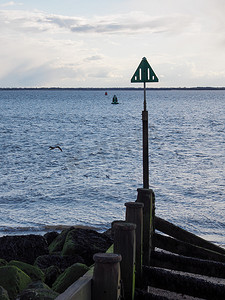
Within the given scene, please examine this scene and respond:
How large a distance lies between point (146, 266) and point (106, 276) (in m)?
1.88

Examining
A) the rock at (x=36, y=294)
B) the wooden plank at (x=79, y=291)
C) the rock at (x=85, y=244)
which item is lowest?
the rock at (x=85, y=244)

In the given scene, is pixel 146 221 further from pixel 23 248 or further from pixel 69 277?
pixel 23 248

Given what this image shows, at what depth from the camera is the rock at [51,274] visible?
252 inches

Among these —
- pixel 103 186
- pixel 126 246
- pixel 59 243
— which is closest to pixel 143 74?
pixel 59 243

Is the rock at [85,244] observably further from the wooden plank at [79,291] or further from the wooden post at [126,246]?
the wooden plank at [79,291]

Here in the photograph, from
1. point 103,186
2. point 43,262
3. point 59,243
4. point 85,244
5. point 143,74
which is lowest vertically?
point 103,186

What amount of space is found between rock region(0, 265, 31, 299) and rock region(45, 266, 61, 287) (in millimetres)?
698

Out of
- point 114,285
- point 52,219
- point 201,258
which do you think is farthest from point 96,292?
point 52,219

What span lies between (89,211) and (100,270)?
39.7ft

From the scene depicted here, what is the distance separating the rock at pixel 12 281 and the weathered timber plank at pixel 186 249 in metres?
1.90

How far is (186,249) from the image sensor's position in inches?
251

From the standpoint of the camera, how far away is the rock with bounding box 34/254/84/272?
280 inches

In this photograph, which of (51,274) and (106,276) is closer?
(106,276)

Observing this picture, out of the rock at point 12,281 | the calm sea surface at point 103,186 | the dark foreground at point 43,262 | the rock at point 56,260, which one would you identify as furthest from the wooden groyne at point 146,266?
the calm sea surface at point 103,186
